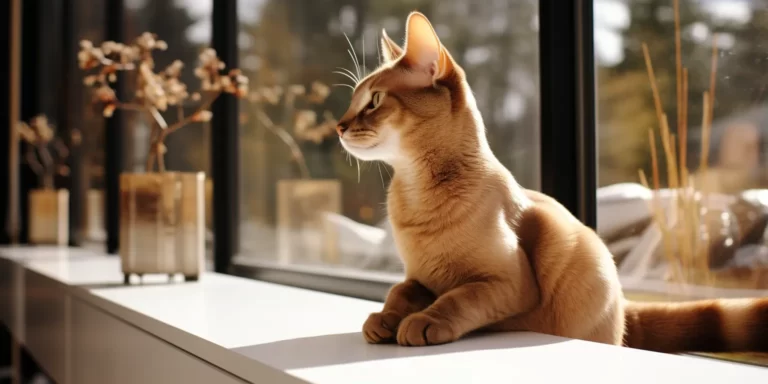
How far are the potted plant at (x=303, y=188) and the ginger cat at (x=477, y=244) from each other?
0.73m

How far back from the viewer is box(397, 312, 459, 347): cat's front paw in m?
0.71

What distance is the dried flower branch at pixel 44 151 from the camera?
3.07m

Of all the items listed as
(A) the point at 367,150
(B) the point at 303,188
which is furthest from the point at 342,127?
(B) the point at 303,188

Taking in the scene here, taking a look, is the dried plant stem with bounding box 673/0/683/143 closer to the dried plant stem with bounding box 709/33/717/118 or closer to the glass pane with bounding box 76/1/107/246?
the dried plant stem with bounding box 709/33/717/118

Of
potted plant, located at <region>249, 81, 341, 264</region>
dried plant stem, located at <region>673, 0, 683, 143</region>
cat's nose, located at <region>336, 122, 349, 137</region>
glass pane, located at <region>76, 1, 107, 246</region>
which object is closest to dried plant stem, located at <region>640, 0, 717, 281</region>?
dried plant stem, located at <region>673, 0, 683, 143</region>

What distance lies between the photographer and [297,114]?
174 centimetres

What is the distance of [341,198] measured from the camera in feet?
5.06

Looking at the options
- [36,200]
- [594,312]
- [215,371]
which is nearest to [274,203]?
[215,371]

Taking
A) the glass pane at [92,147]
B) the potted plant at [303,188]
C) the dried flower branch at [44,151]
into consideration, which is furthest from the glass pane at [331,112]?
the dried flower branch at [44,151]

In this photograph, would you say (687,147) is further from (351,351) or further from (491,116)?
(351,351)

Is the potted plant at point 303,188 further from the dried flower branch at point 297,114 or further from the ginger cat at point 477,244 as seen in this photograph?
the ginger cat at point 477,244

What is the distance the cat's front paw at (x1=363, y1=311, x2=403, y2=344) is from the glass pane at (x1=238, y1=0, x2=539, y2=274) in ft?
1.27

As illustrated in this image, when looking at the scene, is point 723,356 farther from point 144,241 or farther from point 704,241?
point 144,241

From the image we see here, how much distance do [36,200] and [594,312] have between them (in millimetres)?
2717
